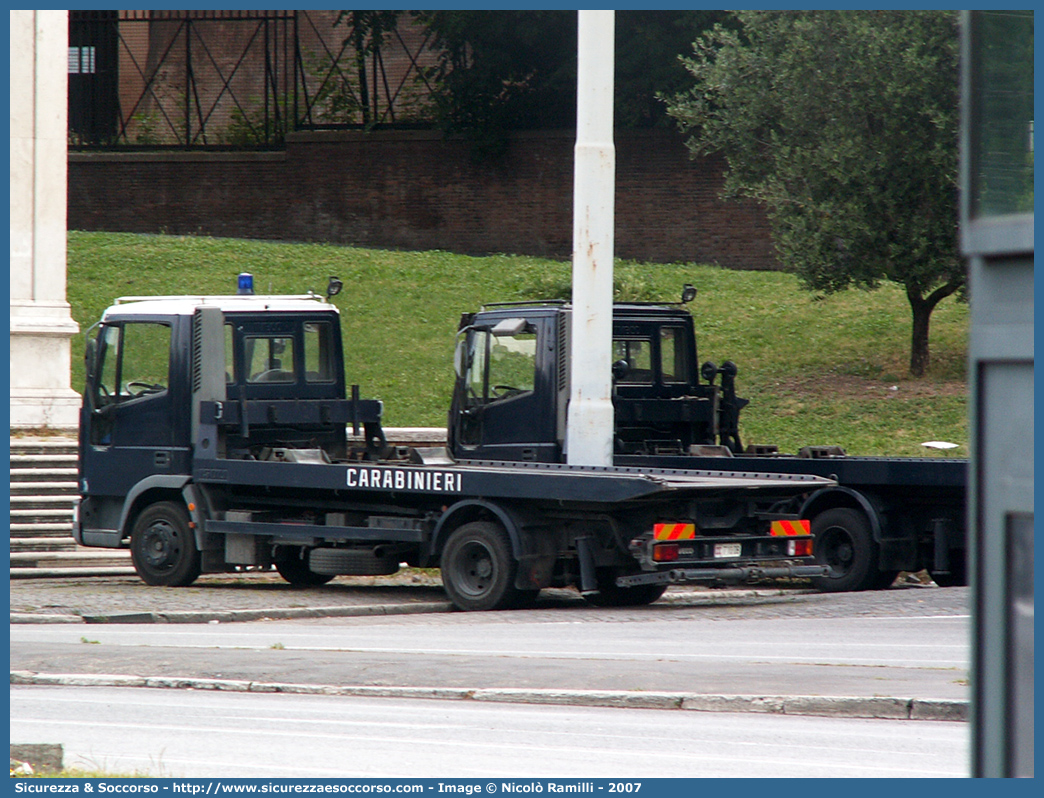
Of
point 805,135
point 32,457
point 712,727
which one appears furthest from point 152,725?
point 805,135

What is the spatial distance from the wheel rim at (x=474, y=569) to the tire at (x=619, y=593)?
1113 mm

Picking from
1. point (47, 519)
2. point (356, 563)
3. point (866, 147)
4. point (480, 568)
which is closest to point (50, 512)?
point (47, 519)

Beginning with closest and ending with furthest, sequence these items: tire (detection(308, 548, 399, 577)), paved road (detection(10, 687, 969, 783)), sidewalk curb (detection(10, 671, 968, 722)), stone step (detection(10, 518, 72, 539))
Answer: paved road (detection(10, 687, 969, 783)), sidewalk curb (detection(10, 671, 968, 722)), tire (detection(308, 548, 399, 577)), stone step (detection(10, 518, 72, 539))

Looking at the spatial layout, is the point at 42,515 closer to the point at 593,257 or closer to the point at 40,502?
the point at 40,502

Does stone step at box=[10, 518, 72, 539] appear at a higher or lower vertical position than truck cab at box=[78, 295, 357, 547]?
lower

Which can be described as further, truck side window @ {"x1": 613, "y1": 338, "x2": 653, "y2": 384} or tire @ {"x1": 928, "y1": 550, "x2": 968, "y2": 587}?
truck side window @ {"x1": 613, "y1": 338, "x2": 653, "y2": 384}

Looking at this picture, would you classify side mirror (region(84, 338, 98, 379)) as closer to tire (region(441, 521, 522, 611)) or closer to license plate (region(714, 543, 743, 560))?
tire (region(441, 521, 522, 611))

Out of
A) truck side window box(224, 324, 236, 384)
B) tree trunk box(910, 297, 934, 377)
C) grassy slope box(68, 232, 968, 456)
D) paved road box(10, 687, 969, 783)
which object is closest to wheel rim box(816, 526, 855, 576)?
truck side window box(224, 324, 236, 384)

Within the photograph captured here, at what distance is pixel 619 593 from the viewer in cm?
1480

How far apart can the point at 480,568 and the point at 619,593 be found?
1.51 meters

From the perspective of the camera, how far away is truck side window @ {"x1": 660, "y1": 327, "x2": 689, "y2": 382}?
16844 millimetres

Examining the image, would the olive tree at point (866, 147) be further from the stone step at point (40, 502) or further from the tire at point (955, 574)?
the stone step at point (40, 502)

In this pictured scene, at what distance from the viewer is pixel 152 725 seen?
8.66 meters

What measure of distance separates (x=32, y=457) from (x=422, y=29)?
1055 inches
